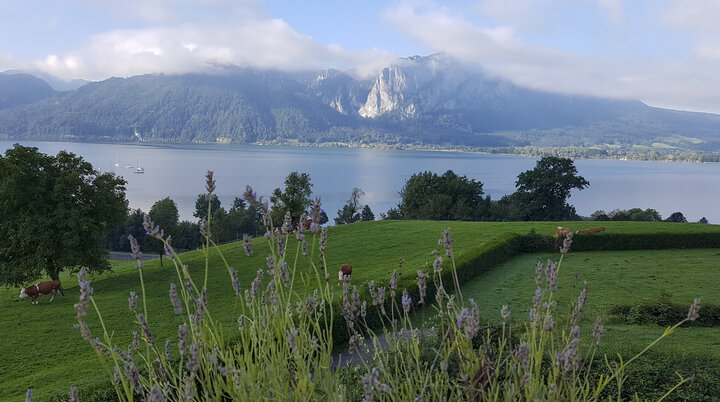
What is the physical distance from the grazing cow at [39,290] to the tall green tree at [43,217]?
1692 millimetres

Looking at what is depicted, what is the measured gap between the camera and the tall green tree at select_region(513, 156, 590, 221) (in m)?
39.2

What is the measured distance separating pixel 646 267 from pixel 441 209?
2474 centimetres

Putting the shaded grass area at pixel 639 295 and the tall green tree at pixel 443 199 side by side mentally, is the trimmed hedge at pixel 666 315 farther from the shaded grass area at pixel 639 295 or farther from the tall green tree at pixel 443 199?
the tall green tree at pixel 443 199

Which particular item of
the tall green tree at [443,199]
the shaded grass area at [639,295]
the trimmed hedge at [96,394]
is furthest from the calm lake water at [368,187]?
the trimmed hedge at [96,394]

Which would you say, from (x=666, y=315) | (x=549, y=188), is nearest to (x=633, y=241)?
(x=666, y=315)

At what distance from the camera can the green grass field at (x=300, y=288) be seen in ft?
28.9

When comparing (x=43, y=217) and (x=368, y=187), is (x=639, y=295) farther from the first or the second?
(x=368, y=187)

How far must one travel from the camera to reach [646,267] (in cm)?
1459

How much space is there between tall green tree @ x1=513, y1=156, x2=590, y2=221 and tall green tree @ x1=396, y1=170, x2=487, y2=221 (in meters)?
4.12

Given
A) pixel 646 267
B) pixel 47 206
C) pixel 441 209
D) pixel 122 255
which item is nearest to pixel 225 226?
pixel 122 255

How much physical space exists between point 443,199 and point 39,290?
100 feet

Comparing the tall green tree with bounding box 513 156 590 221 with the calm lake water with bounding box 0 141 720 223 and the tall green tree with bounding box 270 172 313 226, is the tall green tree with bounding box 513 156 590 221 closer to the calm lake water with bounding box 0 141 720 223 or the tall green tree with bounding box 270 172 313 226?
the tall green tree with bounding box 270 172 313 226

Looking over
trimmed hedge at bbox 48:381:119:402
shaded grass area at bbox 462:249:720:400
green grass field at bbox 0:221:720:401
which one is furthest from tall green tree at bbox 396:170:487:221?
trimmed hedge at bbox 48:381:119:402

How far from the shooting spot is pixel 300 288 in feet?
47.8
